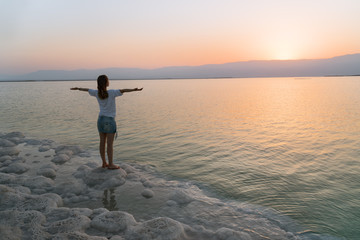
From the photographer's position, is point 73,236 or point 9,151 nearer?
point 73,236

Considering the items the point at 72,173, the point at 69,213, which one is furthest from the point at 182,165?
the point at 69,213

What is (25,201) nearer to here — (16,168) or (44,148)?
(16,168)

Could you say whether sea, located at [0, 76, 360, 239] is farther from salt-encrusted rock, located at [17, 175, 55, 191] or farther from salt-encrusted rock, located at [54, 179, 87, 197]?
salt-encrusted rock, located at [17, 175, 55, 191]

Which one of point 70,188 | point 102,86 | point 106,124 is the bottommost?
point 70,188

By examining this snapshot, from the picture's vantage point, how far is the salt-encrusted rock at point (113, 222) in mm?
5027

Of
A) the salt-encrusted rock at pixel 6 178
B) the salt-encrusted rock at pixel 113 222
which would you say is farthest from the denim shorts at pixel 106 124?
the salt-encrusted rock at pixel 6 178

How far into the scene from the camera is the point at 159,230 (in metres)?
4.87

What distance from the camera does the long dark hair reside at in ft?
23.9

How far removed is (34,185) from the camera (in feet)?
24.1

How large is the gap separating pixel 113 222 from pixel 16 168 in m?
6.35

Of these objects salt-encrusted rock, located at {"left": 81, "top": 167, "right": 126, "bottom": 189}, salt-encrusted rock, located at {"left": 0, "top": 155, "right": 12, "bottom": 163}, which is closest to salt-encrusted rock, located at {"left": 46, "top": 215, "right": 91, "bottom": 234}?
salt-encrusted rock, located at {"left": 81, "top": 167, "right": 126, "bottom": 189}

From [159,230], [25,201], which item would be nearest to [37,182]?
[25,201]

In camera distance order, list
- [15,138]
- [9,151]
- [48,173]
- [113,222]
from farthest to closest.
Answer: [15,138] → [9,151] → [48,173] → [113,222]

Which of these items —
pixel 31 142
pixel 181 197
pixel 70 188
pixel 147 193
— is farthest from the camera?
pixel 31 142
